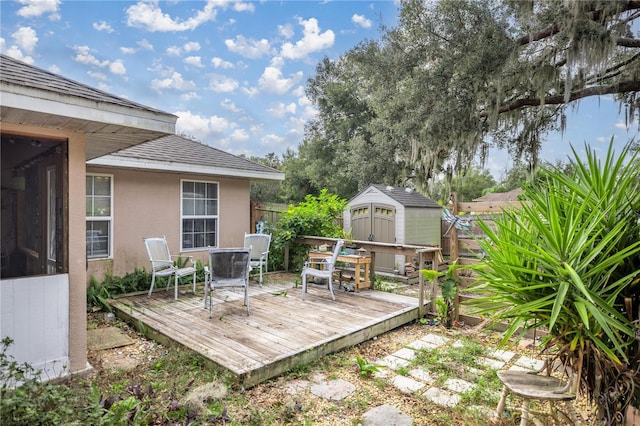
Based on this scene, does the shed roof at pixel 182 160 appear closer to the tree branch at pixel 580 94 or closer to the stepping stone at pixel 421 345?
the stepping stone at pixel 421 345

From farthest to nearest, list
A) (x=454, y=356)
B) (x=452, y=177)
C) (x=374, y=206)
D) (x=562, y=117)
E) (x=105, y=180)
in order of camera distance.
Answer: (x=452, y=177), (x=374, y=206), (x=562, y=117), (x=105, y=180), (x=454, y=356)

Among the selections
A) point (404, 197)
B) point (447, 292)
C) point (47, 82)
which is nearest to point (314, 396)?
point (447, 292)

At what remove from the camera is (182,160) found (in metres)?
6.72

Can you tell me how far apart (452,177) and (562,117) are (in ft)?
10.00

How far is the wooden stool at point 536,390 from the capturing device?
2141 millimetres

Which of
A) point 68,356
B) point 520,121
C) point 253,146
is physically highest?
point 253,146

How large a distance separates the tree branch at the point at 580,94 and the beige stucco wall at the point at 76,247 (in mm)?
7530

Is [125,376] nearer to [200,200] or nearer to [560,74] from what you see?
[200,200]

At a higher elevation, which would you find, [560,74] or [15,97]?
[560,74]

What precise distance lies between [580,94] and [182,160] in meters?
8.16

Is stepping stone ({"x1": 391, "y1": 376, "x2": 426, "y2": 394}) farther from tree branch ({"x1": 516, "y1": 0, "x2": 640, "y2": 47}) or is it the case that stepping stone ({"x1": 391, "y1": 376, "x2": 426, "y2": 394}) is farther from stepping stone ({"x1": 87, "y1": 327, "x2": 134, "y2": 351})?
tree branch ({"x1": 516, "y1": 0, "x2": 640, "y2": 47})

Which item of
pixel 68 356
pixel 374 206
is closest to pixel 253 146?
pixel 374 206

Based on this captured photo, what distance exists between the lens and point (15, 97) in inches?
96.4

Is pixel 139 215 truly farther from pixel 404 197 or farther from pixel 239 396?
pixel 404 197
